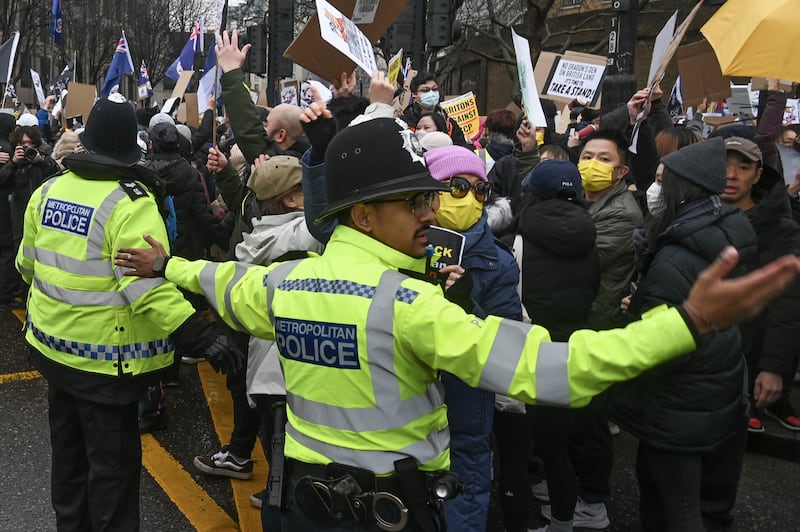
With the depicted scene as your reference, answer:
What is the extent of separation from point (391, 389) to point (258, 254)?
1.43 m

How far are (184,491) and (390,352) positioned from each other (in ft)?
9.13

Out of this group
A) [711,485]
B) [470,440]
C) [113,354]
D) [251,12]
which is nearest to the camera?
[470,440]

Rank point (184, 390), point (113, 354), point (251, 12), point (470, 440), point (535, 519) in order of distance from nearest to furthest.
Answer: point (470, 440)
point (113, 354)
point (535, 519)
point (184, 390)
point (251, 12)

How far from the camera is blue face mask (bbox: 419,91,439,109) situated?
26.0 feet

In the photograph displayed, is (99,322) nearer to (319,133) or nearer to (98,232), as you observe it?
(98,232)

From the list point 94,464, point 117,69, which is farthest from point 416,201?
point 117,69

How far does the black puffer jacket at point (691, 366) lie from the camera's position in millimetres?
2799

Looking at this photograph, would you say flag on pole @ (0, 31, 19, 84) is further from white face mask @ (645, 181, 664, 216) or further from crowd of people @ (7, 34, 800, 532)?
white face mask @ (645, 181, 664, 216)

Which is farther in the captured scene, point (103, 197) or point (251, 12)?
point (251, 12)

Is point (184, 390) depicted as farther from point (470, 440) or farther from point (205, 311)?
point (470, 440)

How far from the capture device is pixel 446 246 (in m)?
2.96

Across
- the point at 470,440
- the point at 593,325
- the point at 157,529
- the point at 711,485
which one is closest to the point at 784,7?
the point at 593,325

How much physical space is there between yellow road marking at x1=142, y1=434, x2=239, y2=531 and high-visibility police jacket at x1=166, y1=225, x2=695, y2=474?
201 cm

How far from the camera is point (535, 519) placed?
4.05 meters
